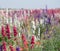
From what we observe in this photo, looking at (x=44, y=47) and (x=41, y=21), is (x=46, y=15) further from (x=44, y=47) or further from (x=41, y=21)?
(x=44, y=47)

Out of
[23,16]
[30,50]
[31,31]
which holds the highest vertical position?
[23,16]

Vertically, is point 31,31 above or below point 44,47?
above

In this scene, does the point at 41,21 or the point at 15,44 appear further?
the point at 41,21

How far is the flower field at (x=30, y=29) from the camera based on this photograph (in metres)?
2.09

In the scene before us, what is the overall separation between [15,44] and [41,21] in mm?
378

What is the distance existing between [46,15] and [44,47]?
1.11 ft

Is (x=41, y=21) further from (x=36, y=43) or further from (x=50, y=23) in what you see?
(x=36, y=43)

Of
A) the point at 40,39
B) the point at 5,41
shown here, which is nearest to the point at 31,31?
the point at 40,39

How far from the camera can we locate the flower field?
2.09 metres

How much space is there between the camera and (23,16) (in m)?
2.21

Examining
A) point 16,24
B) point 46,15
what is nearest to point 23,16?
point 16,24

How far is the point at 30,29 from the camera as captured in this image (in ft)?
7.15

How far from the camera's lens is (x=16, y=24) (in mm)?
2178

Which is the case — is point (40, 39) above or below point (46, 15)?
below
